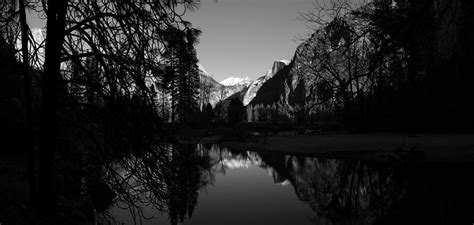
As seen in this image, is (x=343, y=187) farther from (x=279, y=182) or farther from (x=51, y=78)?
(x=51, y=78)

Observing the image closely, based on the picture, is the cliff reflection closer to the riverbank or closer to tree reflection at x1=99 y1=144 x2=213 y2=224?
tree reflection at x1=99 y1=144 x2=213 y2=224

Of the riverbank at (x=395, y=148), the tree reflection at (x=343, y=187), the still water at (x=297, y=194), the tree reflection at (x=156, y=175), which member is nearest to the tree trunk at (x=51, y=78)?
the tree reflection at (x=156, y=175)

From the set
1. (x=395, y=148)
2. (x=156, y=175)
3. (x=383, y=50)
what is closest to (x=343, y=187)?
(x=395, y=148)

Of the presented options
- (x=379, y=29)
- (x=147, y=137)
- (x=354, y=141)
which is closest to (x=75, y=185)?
(x=147, y=137)

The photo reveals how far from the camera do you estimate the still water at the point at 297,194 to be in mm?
6961

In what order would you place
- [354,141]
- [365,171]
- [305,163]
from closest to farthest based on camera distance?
1. [365,171]
2. [305,163]
3. [354,141]

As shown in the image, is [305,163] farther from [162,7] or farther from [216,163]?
[162,7]

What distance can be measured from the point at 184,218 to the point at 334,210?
16.6 feet

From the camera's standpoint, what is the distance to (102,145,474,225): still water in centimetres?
696

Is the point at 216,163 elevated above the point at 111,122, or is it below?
below

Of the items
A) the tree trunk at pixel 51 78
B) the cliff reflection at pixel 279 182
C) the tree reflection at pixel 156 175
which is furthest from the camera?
the tree trunk at pixel 51 78

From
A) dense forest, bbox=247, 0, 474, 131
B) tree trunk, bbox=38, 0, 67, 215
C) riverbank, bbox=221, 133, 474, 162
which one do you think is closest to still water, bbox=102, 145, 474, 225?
tree trunk, bbox=38, 0, 67, 215

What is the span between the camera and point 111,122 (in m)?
5.86

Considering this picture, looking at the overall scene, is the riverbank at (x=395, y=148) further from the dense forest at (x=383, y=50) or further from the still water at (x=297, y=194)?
the dense forest at (x=383, y=50)
